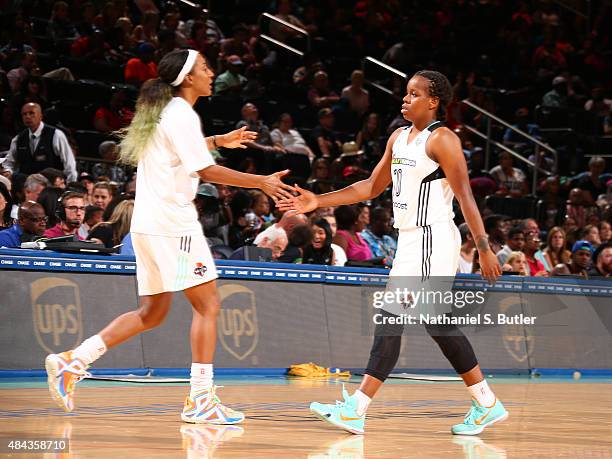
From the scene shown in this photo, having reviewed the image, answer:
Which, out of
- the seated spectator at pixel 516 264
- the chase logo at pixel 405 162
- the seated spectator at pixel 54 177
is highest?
the seated spectator at pixel 54 177

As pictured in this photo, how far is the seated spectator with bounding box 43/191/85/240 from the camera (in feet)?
34.1

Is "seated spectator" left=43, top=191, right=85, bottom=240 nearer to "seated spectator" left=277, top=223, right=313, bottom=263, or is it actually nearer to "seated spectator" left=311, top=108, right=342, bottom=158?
"seated spectator" left=277, top=223, right=313, bottom=263

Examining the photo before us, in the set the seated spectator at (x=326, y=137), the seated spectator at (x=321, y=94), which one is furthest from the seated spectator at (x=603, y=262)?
the seated spectator at (x=321, y=94)

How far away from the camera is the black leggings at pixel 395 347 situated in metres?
6.12

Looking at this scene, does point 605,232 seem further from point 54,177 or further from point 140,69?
point 54,177

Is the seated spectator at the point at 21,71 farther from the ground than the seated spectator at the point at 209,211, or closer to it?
farther from the ground

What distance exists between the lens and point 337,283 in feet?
35.6

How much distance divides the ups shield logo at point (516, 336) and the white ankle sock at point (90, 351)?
258 inches

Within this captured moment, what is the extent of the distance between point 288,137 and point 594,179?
6.11 metres

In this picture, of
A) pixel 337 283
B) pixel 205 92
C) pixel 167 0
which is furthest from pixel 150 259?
pixel 167 0

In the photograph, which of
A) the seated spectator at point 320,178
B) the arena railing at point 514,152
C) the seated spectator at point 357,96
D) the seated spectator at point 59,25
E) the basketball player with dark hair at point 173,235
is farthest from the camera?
the arena railing at point 514,152

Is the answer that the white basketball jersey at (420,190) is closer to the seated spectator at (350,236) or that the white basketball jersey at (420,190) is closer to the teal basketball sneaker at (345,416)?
the teal basketball sneaker at (345,416)

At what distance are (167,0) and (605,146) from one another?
29.2ft

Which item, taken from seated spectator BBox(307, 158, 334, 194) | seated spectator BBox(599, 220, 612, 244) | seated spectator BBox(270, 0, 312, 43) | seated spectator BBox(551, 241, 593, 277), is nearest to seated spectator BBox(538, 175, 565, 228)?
seated spectator BBox(599, 220, 612, 244)
